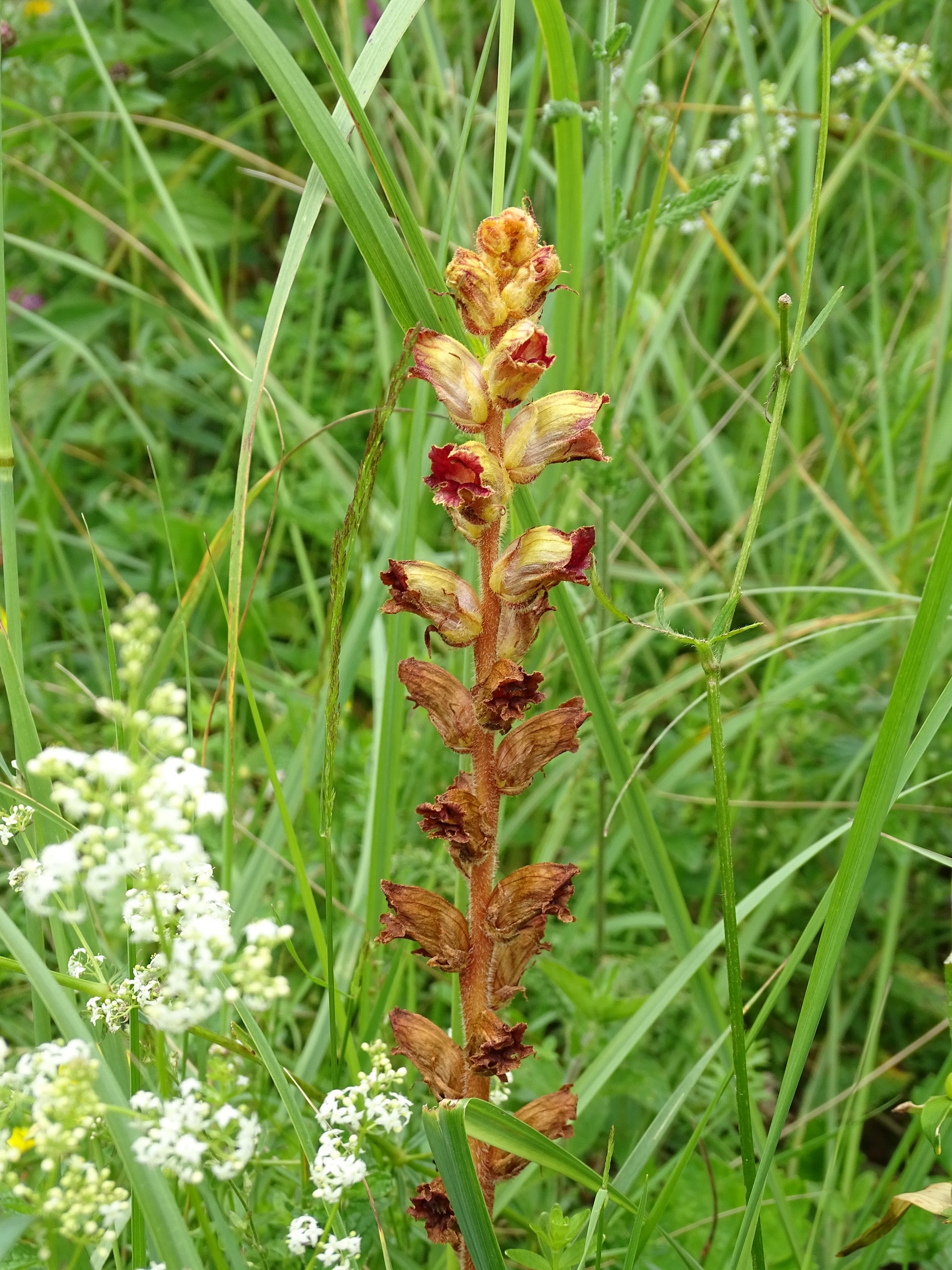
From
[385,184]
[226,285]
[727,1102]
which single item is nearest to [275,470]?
[385,184]

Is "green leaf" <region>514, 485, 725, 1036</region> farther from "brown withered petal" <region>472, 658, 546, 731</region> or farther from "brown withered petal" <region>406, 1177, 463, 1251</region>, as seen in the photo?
"brown withered petal" <region>406, 1177, 463, 1251</region>

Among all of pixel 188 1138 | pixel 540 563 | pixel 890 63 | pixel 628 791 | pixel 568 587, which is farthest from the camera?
pixel 890 63

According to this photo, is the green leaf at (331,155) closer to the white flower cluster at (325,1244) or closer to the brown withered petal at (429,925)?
the brown withered petal at (429,925)

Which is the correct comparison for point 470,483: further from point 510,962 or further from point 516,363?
point 510,962

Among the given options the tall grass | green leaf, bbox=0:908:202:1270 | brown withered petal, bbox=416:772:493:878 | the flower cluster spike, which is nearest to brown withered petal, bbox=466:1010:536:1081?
the flower cluster spike

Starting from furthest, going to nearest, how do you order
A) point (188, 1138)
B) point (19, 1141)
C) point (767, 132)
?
point (767, 132)
point (19, 1141)
point (188, 1138)

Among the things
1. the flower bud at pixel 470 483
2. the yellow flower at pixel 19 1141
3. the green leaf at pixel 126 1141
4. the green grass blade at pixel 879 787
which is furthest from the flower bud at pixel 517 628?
the yellow flower at pixel 19 1141

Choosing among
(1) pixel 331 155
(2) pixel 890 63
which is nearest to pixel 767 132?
(2) pixel 890 63
